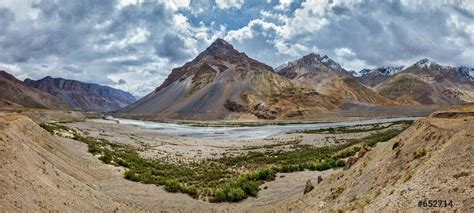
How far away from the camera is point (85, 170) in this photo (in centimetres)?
3136

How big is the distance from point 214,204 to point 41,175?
10986 millimetres

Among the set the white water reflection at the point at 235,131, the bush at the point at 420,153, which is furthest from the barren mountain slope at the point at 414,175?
the white water reflection at the point at 235,131

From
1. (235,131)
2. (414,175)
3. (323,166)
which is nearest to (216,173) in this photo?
(323,166)

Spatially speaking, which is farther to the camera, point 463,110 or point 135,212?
point 135,212

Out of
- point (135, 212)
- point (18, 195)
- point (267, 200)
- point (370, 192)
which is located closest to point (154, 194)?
point (135, 212)

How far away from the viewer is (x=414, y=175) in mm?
13938

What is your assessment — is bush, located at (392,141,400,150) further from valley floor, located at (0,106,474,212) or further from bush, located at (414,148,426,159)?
bush, located at (414,148,426,159)

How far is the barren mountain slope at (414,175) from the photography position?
480 inches

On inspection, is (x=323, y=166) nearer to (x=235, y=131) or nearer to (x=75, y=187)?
(x=75, y=187)

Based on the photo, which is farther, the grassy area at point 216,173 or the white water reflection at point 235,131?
the white water reflection at point 235,131

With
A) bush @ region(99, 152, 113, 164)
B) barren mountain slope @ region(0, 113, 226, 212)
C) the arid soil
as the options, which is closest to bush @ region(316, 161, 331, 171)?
the arid soil

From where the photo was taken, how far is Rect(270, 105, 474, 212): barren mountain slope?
12188mm

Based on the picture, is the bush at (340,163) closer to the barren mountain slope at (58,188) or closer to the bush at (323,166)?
the bush at (323,166)

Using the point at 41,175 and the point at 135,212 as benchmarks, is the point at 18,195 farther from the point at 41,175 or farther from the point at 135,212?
the point at 135,212
